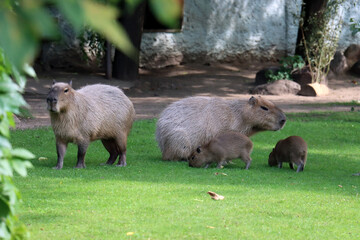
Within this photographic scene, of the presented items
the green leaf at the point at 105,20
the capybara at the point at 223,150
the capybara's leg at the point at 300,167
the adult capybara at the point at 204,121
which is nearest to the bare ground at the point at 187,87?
the adult capybara at the point at 204,121

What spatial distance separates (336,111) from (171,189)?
27.2 feet

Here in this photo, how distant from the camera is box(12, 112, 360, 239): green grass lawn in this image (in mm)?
4256

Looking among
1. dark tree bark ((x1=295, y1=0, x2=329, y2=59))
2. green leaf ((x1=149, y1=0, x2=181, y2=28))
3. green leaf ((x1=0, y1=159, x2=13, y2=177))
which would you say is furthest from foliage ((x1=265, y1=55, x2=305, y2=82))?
green leaf ((x1=149, y1=0, x2=181, y2=28))

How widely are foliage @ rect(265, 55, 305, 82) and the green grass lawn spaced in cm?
854

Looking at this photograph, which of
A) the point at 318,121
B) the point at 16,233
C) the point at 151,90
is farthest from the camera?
the point at 151,90

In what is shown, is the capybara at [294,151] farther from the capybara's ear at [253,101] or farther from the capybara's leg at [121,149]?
the capybara's leg at [121,149]

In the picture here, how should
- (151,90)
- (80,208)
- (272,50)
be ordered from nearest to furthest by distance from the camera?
(80,208)
(151,90)
(272,50)

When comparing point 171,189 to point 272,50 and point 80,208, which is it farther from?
point 272,50

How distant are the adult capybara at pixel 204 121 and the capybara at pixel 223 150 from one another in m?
0.44

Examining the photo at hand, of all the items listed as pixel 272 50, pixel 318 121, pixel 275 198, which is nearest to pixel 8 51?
pixel 275 198

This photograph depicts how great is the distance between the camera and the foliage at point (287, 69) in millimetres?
17016

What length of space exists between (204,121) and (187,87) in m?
9.20

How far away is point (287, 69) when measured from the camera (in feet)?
56.6

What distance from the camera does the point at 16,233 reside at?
242 cm
